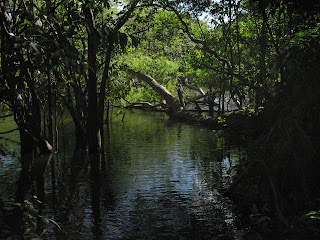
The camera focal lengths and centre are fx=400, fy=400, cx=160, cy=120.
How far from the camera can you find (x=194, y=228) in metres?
8.24

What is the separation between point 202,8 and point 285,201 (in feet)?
51.2

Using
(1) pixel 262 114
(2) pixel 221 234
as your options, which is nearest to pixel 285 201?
(2) pixel 221 234

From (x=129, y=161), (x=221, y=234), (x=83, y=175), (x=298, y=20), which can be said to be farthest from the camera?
(x=129, y=161)

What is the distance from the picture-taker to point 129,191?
36.5 feet

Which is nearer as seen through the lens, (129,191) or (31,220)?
(31,220)

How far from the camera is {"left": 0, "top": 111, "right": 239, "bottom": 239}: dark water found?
8211mm

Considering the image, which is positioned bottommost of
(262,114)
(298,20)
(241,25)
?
(262,114)

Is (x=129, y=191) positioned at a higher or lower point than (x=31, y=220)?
lower

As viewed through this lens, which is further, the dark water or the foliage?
the dark water

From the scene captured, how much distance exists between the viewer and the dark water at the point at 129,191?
821 cm

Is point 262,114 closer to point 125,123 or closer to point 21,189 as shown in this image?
point 21,189

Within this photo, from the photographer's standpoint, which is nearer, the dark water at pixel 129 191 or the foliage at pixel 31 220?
the foliage at pixel 31 220

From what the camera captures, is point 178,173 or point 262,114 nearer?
point 262,114

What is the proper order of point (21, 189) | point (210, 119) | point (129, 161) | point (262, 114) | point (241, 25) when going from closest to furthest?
1. point (262, 114)
2. point (21, 189)
3. point (129, 161)
4. point (241, 25)
5. point (210, 119)
